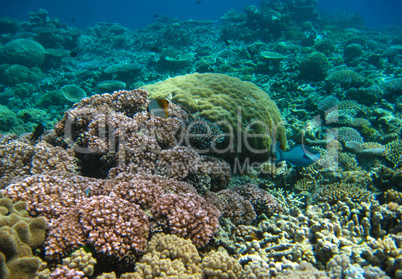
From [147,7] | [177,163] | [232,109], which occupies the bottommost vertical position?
[177,163]

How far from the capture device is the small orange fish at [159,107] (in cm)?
378

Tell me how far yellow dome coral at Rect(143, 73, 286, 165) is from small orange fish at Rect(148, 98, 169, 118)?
1.18 metres

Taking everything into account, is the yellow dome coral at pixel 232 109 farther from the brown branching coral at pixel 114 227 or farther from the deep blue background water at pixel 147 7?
the deep blue background water at pixel 147 7

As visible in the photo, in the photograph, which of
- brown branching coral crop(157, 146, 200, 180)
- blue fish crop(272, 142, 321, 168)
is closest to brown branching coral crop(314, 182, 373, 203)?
blue fish crop(272, 142, 321, 168)

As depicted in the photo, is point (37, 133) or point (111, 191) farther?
point (37, 133)

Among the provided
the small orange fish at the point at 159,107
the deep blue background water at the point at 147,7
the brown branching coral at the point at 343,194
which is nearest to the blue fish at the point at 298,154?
the brown branching coral at the point at 343,194

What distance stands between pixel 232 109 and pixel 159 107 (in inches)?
A: 82.3

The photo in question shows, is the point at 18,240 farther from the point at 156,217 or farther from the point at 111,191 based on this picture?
the point at 156,217

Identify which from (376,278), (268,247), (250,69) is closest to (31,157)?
(268,247)

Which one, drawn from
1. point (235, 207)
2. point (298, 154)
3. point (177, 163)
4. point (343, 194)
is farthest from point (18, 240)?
point (343, 194)

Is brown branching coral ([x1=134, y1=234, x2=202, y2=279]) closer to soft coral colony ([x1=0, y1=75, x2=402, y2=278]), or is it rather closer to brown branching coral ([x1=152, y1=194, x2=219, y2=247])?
soft coral colony ([x1=0, y1=75, x2=402, y2=278])

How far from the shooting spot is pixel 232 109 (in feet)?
17.1

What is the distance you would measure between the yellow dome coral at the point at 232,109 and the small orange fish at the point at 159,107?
118cm

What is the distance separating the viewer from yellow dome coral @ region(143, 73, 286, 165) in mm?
4805
